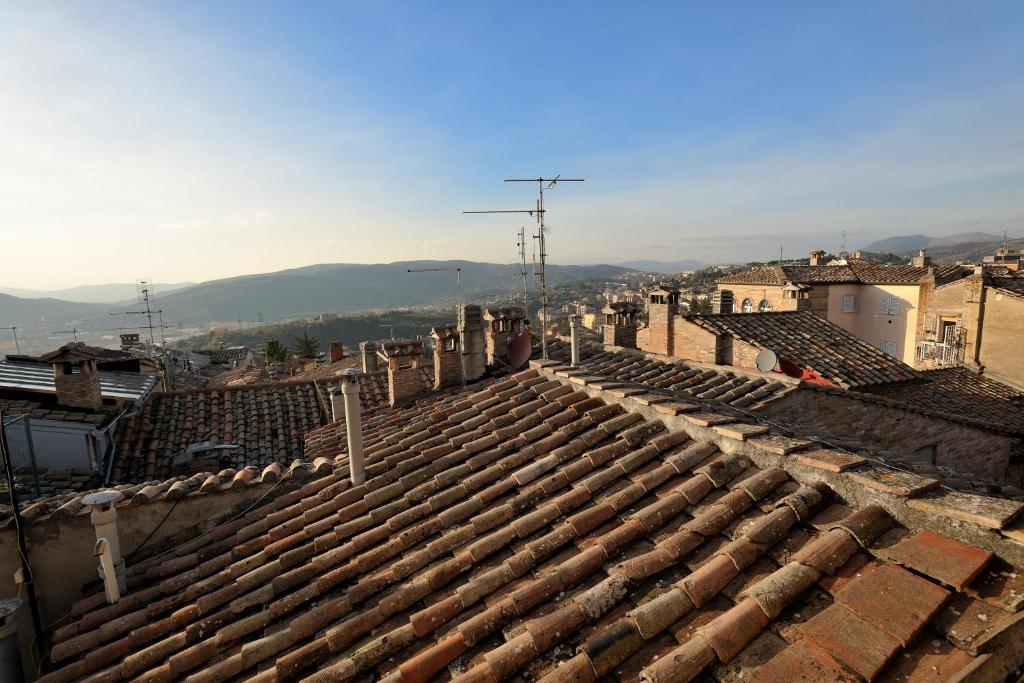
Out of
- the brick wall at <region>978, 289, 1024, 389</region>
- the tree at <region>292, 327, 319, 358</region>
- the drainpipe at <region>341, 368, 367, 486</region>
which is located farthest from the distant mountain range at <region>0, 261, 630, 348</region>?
the drainpipe at <region>341, 368, 367, 486</region>

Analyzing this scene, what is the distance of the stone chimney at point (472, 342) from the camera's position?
10.6m

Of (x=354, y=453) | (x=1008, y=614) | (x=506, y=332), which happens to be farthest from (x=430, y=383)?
(x=1008, y=614)

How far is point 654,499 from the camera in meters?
3.86

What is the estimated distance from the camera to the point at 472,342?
10.7m

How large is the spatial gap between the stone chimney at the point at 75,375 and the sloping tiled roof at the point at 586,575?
931 cm

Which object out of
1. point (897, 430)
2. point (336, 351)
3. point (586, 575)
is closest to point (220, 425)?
point (336, 351)

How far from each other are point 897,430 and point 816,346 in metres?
4.04

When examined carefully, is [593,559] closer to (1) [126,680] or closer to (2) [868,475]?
(2) [868,475]

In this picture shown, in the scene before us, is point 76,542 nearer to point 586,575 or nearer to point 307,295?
point 586,575

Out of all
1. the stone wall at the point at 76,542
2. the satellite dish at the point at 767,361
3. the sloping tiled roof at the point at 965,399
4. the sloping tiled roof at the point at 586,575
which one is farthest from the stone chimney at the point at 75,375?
the sloping tiled roof at the point at 965,399

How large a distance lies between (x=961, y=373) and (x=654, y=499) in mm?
21258

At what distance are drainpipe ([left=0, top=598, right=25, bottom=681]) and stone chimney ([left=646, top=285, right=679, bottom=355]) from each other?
14.1m

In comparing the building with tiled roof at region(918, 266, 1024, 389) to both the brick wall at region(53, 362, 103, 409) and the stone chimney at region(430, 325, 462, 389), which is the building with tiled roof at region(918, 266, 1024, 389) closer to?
the stone chimney at region(430, 325, 462, 389)

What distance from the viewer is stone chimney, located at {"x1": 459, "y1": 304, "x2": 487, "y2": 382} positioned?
34.9ft
